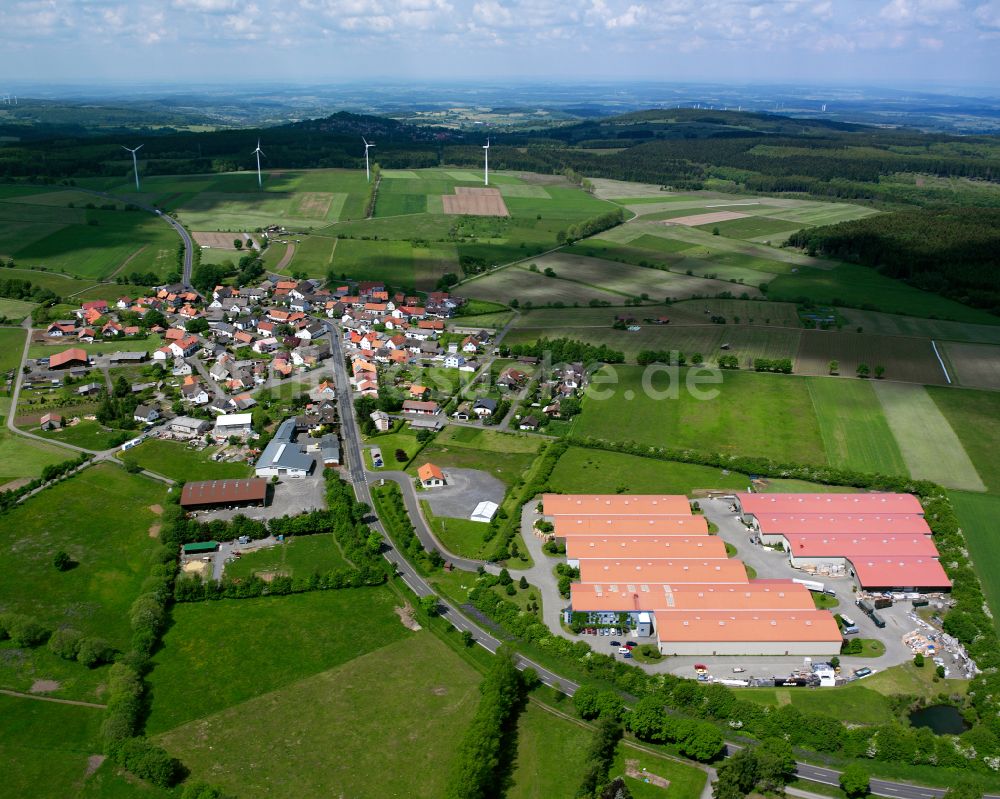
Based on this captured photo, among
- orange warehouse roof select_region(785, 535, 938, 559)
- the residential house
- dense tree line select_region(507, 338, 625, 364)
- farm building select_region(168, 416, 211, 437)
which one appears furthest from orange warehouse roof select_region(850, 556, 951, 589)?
the residential house

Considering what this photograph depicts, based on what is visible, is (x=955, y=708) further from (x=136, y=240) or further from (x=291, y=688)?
(x=136, y=240)

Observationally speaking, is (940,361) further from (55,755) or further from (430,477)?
(55,755)

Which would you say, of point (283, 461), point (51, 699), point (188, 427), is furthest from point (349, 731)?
point (188, 427)

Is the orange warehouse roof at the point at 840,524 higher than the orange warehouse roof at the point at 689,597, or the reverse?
the orange warehouse roof at the point at 840,524

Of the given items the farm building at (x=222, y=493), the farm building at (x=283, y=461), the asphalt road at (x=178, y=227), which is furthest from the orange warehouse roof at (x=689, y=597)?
the asphalt road at (x=178, y=227)

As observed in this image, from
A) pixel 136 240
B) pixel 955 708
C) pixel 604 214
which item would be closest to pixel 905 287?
pixel 604 214

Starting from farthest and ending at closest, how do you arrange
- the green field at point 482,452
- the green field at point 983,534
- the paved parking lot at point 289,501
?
1. the green field at point 482,452
2. the paved parking lot at point 289,501
3. the green field at point 983,534

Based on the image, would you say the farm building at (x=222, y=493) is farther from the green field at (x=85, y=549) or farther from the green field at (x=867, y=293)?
the green field at (x=867, y=293)
